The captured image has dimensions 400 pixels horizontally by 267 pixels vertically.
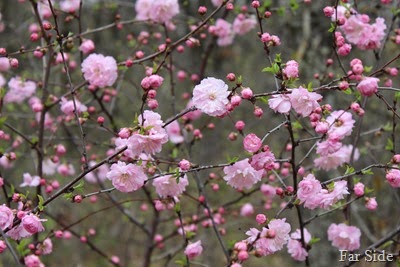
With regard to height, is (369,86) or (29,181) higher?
(369,86)

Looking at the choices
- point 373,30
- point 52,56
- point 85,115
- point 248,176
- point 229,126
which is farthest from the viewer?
point 229,126

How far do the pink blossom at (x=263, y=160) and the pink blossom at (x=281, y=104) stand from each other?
17 centimetres

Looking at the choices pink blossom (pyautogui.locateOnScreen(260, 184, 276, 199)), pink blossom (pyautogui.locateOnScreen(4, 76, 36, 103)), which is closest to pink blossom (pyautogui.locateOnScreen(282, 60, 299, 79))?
pink blossom (pyautogui.locateOnScreen(260, 184, 276, 199))

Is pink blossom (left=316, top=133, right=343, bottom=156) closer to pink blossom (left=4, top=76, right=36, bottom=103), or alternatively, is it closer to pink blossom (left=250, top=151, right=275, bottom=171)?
pink blossom (left=250, top=151, right=275, bottom=171)

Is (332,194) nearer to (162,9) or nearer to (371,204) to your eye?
(371,204)

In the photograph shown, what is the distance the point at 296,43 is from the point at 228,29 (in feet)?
5.20

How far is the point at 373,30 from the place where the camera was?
2.72m

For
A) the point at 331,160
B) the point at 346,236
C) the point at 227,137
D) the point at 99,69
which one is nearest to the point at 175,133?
the point at 227,137

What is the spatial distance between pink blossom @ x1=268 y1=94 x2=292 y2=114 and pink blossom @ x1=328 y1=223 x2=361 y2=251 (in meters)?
0.95

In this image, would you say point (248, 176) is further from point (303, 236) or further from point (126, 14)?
point (126, 14)

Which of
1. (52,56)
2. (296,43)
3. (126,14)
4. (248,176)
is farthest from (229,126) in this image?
(248,176)

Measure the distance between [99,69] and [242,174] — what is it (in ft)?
3.15

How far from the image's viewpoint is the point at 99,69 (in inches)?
107

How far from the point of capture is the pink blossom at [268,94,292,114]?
1896mm
